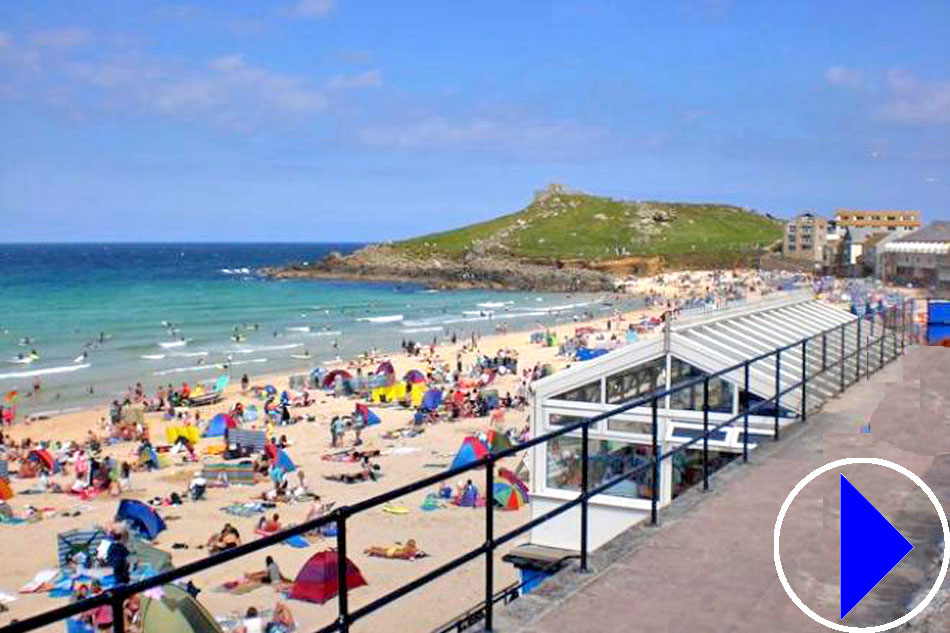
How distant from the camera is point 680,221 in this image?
18488 cm

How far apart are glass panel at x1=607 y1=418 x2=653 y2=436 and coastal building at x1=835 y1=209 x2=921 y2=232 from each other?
13508 centimetres

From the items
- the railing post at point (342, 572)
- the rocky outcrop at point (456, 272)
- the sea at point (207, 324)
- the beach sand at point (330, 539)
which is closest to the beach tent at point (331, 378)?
the beach sand at point (330, 539)

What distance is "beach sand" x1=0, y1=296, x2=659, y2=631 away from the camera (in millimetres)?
13797

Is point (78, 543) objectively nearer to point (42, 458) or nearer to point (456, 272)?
point (42, 458)

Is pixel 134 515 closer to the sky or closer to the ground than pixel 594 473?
closer to the ground

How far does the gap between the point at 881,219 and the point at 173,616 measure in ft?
485

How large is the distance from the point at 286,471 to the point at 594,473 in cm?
1392

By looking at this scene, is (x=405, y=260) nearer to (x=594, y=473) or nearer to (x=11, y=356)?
(x=11, y=356)

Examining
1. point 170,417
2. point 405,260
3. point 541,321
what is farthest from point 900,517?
point 405,260

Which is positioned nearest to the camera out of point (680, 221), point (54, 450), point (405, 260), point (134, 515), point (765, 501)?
point (765, 501)

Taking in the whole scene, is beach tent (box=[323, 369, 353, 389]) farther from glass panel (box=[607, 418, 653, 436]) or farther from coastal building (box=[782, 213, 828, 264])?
coastal building (box=[782, 213, 828, 264])

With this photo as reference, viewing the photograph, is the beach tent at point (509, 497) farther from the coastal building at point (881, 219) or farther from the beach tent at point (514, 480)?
the coastal building at point (881, 219)

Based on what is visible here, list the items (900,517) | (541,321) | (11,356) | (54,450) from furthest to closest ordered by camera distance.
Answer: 1. (541,321)
2. (11,356)
3. (54,450)
4. (900,517)

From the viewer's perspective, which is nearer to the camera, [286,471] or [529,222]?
[286,471]
